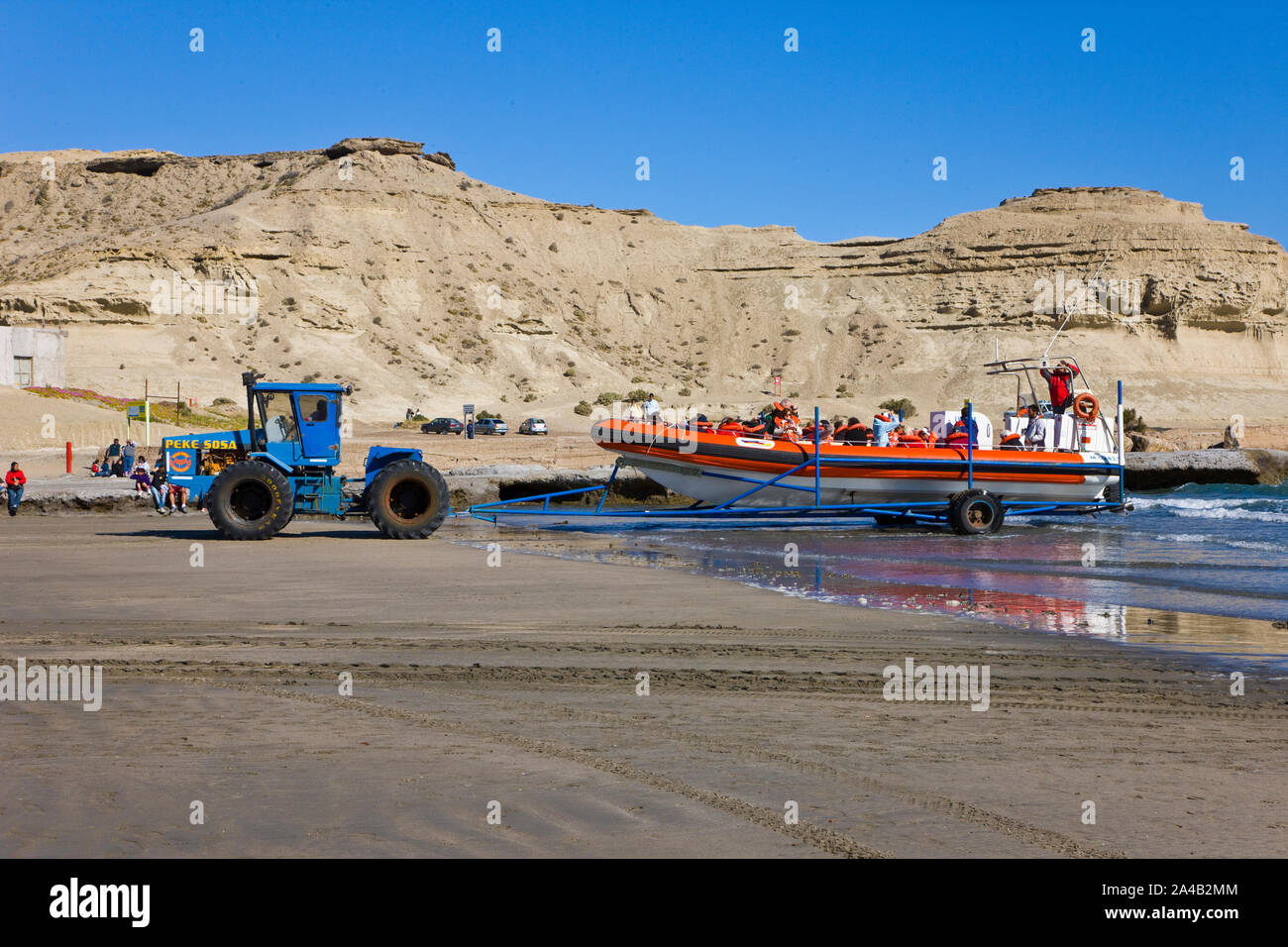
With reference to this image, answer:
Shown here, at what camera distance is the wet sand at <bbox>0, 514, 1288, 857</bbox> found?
4316 millimetres

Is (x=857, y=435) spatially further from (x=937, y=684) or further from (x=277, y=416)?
(x=937, y=684)

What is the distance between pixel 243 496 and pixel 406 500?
2.25m

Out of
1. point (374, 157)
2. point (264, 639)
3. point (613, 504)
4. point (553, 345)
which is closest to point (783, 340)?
point (553, 345)

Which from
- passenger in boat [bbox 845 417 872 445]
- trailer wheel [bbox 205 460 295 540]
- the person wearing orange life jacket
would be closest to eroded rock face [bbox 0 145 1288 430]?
the person wearing orange life jacket

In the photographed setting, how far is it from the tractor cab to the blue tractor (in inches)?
0.6

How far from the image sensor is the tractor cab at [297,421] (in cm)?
1620

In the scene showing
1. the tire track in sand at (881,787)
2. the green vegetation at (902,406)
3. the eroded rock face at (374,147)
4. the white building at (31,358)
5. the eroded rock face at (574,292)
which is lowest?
the tire track in sand at (881,787)

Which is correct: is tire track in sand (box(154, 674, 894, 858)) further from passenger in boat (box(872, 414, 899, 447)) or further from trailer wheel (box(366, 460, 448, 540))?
passenger in boat (box(872, 414, 899, 447))

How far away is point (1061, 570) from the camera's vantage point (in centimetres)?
1406

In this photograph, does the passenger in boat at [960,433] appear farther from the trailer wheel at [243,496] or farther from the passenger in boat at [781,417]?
the trailer wheel at [243,496]

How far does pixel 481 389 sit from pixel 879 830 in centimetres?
6005
